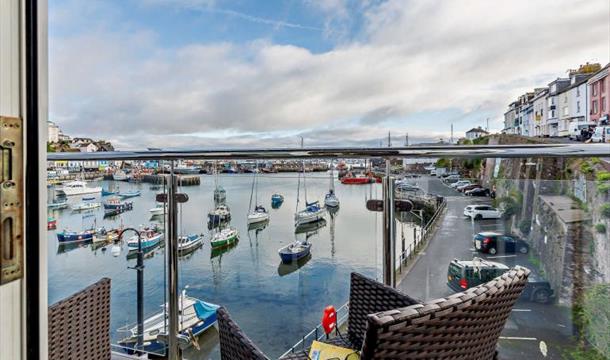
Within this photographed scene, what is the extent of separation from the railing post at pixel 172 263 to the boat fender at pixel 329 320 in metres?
0.84

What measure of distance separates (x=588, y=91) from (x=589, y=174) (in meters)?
13.2

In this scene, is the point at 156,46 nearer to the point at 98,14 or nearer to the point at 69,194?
the point at 98,14

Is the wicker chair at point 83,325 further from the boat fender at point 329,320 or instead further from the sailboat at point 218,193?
the boat fender at point 329,320

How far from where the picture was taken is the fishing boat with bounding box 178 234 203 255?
6.18 ft

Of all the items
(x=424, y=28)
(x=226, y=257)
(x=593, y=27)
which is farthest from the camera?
(x=424, y=28)

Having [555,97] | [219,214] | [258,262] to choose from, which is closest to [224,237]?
[219,214]

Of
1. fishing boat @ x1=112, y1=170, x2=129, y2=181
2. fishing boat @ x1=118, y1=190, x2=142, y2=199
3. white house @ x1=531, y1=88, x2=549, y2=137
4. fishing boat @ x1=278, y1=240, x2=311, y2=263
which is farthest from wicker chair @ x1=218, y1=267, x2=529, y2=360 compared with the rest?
white house @ x1=531, y1=88, x2=549, y2=137

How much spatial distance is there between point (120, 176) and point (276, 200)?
903 mm

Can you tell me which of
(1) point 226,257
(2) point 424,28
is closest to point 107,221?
(1) point 226,257

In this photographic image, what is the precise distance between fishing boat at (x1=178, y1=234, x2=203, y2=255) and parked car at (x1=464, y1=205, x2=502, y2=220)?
1411 millimetres

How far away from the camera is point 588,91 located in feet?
37.7

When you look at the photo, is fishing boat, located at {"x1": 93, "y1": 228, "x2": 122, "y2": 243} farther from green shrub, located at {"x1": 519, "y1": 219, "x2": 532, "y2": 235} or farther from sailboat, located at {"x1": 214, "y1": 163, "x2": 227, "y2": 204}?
green shrub, located at {"x1": 519, "y1": 219, "x2": 532, "y2": 235}

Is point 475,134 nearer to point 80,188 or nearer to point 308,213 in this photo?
point 308,213

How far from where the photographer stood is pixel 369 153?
1.74 m
